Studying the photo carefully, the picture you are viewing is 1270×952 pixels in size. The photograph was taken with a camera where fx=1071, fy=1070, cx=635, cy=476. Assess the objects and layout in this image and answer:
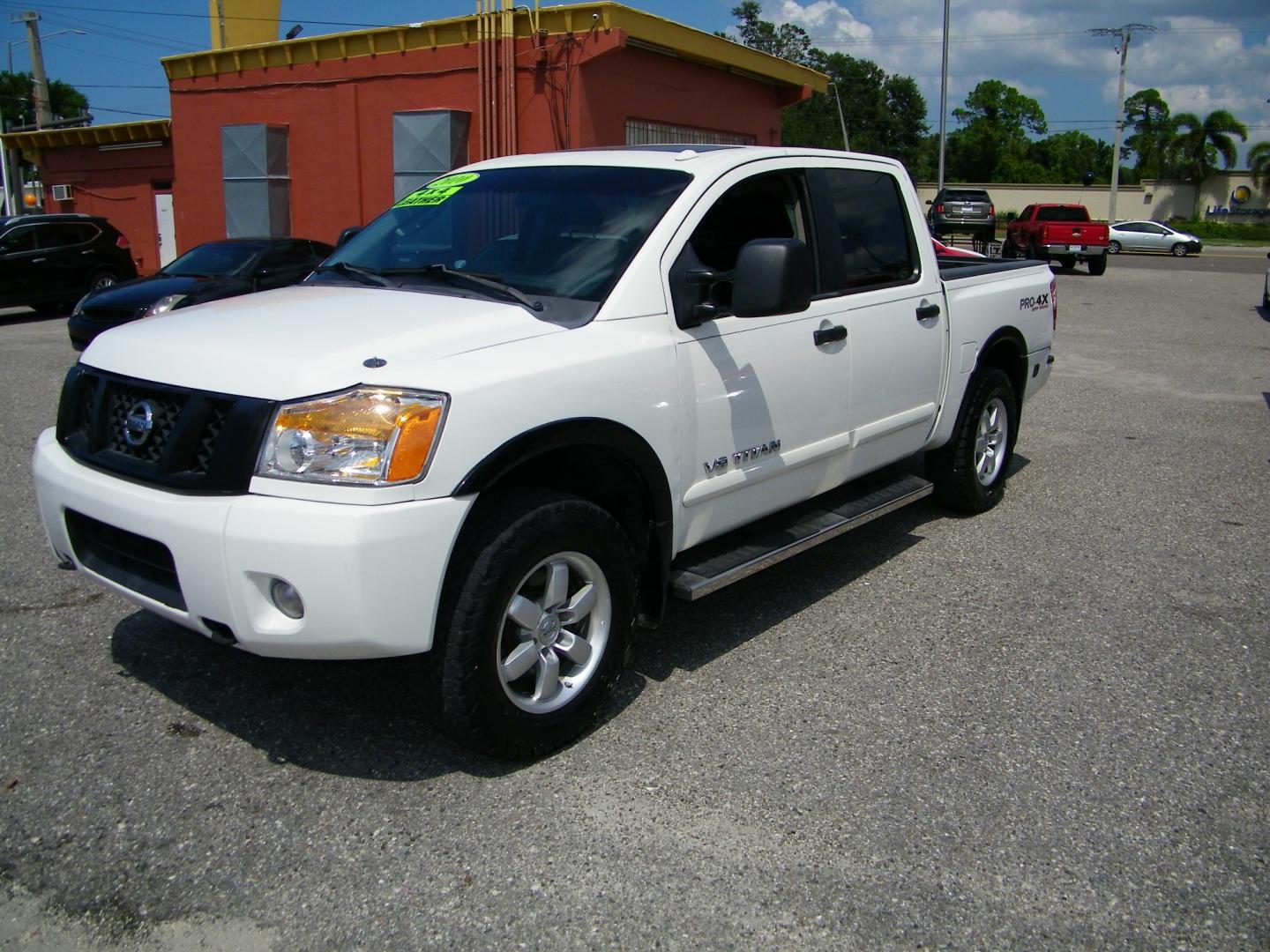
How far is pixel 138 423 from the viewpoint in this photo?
3227mm

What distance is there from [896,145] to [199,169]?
6880 cm

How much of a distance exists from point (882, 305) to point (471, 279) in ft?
6.39

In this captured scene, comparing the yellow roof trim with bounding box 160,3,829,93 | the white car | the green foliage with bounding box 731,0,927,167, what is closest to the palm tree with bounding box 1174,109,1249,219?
the green foliage with bounding box 731,0,927,167

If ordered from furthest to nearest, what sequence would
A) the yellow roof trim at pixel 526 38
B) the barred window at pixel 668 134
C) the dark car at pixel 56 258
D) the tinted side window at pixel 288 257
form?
the dark car at pixel 56 258 < the barred window at pixel 668 134 < the yellow roof trim at pixel 526 38 < the tinted side window at pixel 288 257

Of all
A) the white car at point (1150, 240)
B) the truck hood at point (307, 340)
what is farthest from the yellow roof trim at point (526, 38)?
the white car at point (1150, 240)

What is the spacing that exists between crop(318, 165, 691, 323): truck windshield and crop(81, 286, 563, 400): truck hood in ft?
0.76

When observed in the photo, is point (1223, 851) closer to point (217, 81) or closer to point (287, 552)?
point (287, 552)

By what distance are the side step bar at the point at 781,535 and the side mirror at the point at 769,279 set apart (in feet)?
3.08

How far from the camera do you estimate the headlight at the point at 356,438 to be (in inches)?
112

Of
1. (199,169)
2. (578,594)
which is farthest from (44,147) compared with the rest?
(578,594)

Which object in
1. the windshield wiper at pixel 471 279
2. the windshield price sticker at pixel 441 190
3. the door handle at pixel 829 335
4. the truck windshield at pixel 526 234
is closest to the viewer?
the windshield wiper at pixel 471 279

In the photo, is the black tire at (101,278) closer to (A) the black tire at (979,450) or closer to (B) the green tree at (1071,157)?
(A) the black tire at (979,450)

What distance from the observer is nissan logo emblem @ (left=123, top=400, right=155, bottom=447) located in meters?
3.20

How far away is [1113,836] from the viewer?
Answer: 3.04 metres
